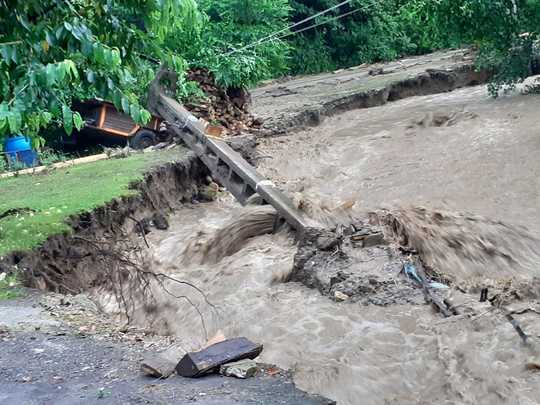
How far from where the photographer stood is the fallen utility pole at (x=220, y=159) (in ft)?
37.3

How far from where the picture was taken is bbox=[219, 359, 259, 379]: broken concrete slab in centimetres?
567

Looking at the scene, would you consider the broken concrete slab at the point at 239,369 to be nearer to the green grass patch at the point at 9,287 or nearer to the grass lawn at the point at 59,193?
the green grass patch at the point at 9,287

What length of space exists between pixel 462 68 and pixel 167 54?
58.1ft

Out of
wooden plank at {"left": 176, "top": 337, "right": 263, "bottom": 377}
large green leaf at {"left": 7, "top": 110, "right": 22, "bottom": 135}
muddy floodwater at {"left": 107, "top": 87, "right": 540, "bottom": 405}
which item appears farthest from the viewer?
muddy floodwater at {"left": 107, "top": 87, "right": 540, "bottom": 405}

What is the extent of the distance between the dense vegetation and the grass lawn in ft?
3.55

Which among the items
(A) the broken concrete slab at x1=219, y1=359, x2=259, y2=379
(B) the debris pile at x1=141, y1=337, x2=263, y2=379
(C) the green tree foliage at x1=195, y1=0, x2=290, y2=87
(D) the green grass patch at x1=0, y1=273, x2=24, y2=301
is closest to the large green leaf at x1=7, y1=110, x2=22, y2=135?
(B) the debris pile at x1=141, y1=337, x2=263, y2=379

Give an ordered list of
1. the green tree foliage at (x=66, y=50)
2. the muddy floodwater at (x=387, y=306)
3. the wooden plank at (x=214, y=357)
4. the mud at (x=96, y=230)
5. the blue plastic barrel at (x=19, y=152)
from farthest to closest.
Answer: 1. the blue plastic barrel at (x=19, y=152)
2. the mud at (x=96, y=230)
3. the muddy floodwater at (x=387, y=306)
4. the wooden plank at (x=214, y=357)
5. the green tree foliage at (x=66, y=50)

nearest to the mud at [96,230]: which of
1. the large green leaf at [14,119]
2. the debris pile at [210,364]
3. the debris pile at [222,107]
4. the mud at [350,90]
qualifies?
the debris pile at [222,107]

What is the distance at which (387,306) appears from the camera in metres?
8.23

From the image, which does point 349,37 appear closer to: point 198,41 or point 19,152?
point 198,41

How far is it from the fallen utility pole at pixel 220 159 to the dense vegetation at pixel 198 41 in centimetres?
51

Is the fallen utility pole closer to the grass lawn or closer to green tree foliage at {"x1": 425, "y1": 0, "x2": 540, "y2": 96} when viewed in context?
the grass lawn

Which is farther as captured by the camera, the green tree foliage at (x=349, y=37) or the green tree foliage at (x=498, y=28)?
the green tree foliage at (x=349, y=37)

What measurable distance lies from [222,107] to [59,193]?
6101mm
